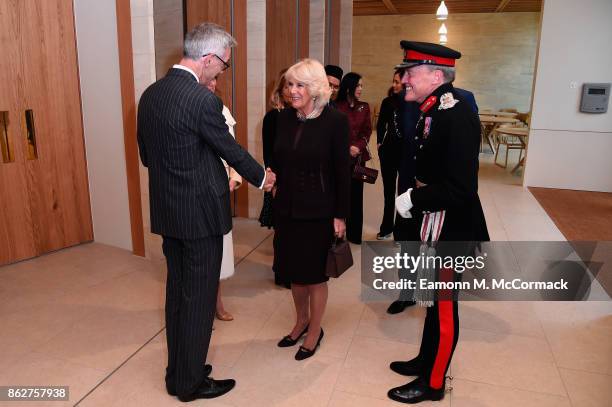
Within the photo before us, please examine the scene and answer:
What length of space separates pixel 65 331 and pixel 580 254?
4594 mm

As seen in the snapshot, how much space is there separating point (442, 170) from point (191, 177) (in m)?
1.14

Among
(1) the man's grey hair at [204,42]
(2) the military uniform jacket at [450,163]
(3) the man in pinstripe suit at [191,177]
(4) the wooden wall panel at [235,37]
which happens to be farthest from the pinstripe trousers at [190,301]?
(4) the wooden wall panel at [235,37]

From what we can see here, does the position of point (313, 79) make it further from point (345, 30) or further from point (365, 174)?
point (345, 30)

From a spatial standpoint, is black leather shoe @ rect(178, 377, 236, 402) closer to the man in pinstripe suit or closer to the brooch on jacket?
the man in pinstripe suit

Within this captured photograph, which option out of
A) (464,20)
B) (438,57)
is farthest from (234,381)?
(464,20)

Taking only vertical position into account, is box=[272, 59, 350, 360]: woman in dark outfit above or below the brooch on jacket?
below

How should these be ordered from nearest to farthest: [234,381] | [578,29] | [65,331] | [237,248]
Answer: [234,381]
[65,331]
[237,248]
[578,29]

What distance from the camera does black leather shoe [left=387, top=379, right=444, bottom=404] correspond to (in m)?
2.56

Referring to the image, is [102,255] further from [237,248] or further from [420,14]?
[420,14]

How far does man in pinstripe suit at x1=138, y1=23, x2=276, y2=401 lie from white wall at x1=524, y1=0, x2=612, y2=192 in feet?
21.3

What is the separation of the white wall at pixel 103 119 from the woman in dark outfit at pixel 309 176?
7.44 ft

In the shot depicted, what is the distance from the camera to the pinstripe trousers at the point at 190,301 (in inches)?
91.7

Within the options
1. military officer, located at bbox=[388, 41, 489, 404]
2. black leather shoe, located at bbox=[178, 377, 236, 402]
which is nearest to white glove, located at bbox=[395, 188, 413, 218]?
military officer, located at bbox=[388, 41, 489, 404]

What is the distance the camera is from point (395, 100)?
15.3 ft
